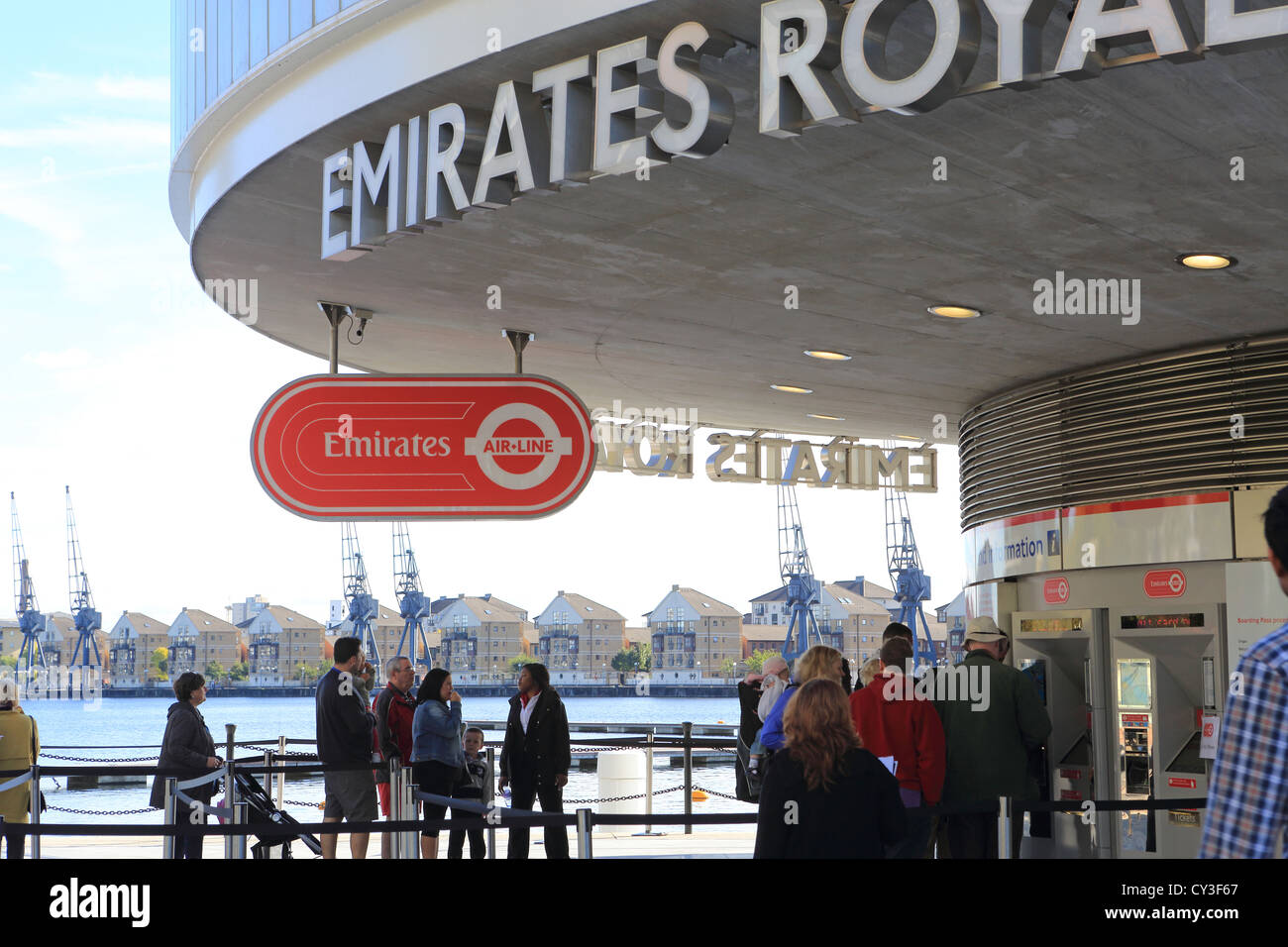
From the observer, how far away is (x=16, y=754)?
8.31 m

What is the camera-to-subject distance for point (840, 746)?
4.49 metres

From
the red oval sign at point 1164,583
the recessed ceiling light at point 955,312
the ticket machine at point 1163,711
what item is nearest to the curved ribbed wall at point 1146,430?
the red oval sign at point 1164,583

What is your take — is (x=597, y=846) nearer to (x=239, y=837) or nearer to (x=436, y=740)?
(x=436, y=740)

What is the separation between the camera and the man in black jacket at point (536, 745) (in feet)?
29.6

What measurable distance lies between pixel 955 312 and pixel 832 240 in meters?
1.85

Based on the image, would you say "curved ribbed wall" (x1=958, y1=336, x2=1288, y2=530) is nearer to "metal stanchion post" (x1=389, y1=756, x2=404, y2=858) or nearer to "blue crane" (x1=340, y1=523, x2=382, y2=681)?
"metal stanchion post" (x1=389, y1=756, x2=404, y2=858)

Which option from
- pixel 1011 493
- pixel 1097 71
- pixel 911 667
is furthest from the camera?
pixel 1011 493

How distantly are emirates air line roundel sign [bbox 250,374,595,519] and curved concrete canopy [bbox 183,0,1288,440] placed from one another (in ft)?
2.40

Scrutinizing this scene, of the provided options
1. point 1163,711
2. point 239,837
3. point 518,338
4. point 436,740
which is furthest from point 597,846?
point 1163,711

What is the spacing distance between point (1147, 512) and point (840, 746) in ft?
18.4

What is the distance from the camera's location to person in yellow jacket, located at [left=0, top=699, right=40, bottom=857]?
320 inches

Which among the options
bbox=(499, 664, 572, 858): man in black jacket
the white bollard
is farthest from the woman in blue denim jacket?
the white bollard
